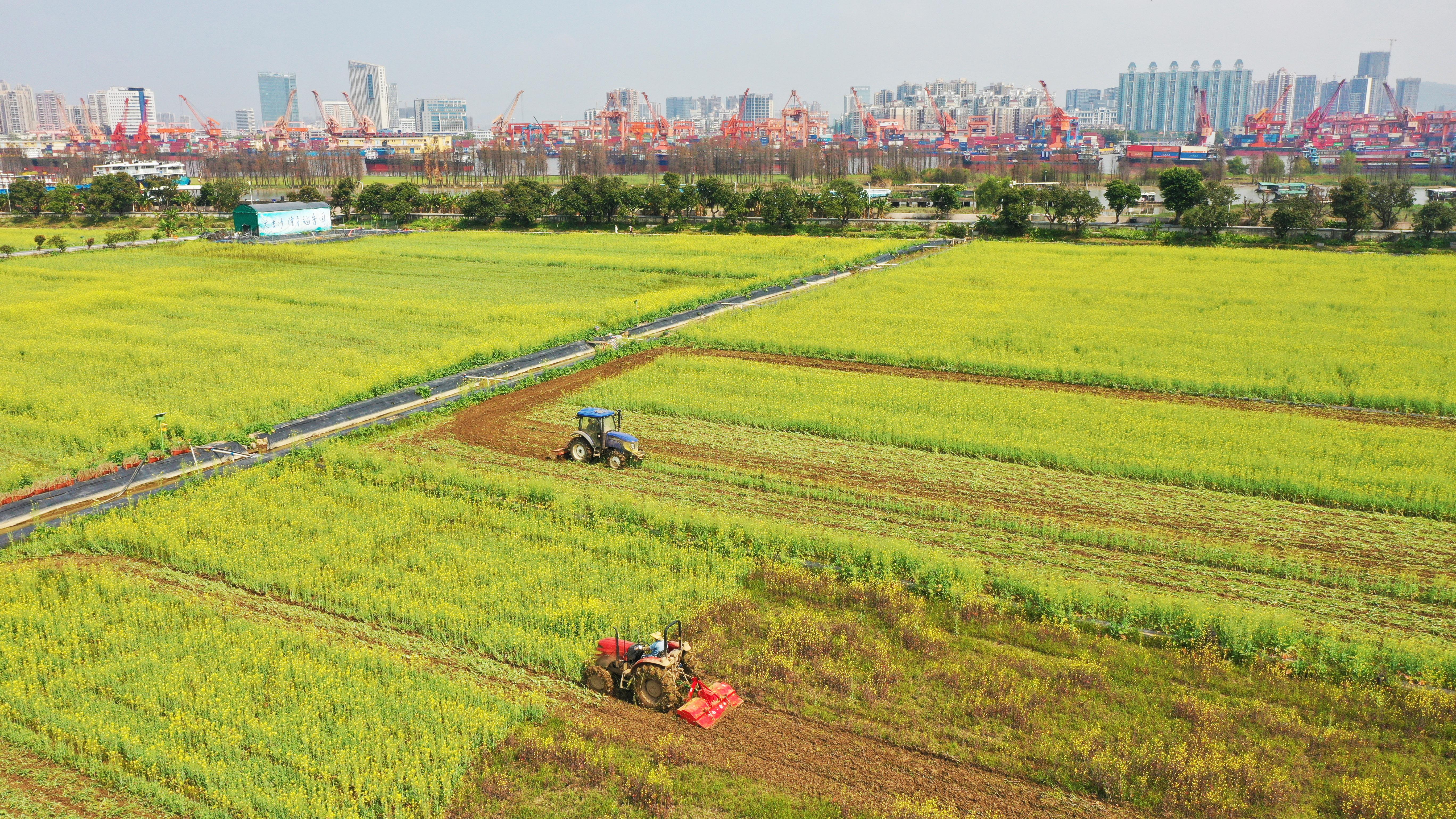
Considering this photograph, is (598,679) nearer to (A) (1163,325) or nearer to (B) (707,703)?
(B) (707,703)

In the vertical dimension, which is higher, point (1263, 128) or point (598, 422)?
point (1263, 128)

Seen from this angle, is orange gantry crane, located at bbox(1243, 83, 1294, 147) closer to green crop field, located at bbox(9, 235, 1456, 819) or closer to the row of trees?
the row of trees

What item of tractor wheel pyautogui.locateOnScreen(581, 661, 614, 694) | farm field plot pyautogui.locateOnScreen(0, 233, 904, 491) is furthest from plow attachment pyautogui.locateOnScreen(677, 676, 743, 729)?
farm field plot pyautogui.locateOnScreen(0, 233, 904, 491)

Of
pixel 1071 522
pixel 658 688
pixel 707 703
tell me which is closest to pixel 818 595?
pixel 707 703

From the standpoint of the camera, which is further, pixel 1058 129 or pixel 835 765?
pixel 1058 129

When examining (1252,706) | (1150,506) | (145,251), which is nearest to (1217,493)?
(1150,506)

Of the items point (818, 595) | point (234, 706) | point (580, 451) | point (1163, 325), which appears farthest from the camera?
point (1163, 325)
